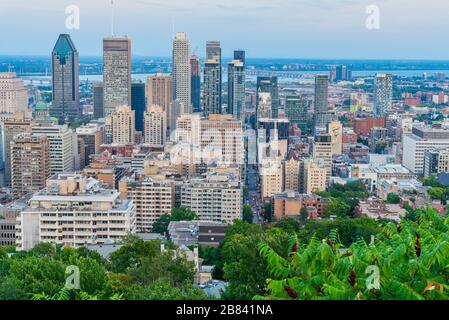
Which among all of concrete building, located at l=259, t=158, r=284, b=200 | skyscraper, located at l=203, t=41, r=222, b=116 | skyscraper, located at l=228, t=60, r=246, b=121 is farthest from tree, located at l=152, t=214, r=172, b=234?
skyscraper, located at l=203, t=41, r=222, b=116

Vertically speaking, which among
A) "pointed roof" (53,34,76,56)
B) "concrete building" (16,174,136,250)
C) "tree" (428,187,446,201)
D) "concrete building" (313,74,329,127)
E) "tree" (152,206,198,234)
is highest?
"pointed roof" (53,34,76,56)

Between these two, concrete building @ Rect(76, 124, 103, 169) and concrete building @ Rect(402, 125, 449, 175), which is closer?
concrete building @ Rect(402, 125, 449, 175)

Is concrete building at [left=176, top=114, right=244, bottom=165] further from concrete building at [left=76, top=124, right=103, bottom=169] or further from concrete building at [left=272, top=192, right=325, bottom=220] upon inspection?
concrete building at [left=272, top=192, right=325, bottom=220]

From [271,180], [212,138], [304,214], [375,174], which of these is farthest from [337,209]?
[212,138]

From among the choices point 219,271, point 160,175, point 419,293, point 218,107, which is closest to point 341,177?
point 160,175

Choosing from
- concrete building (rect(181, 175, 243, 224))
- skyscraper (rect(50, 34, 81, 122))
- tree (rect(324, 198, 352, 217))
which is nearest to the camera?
tree (rect(324, 198, 352, 217))

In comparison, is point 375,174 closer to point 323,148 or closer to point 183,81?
point 323,148

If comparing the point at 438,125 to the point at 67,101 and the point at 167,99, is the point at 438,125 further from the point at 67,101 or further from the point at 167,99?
the point at 67,101
